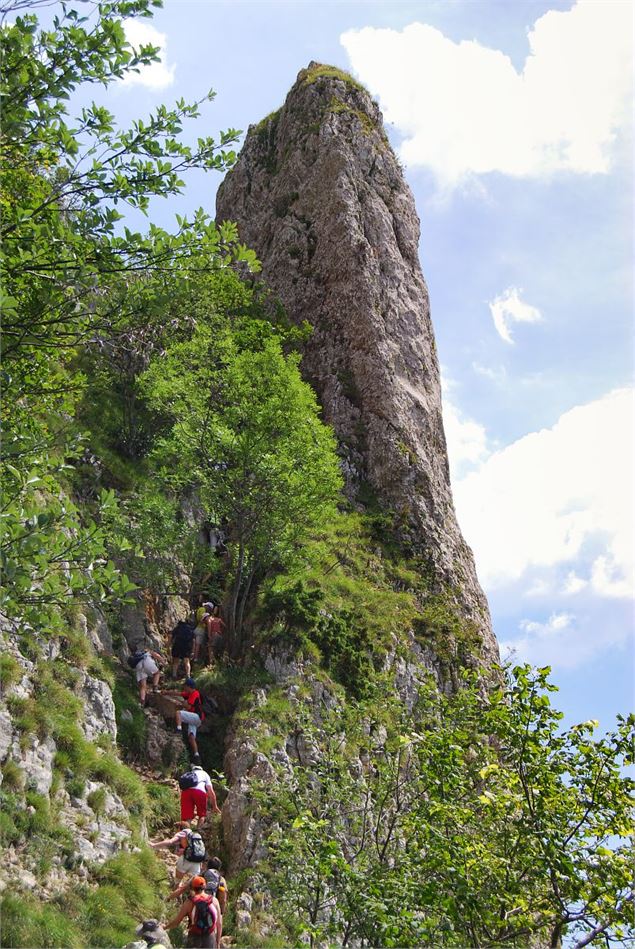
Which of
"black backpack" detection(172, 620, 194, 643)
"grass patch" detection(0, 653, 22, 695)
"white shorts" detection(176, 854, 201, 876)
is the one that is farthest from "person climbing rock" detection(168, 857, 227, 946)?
"black backpack" detection(172, 620, 194, 643)

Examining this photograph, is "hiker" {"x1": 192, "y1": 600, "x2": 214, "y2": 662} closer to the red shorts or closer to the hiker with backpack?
the red shorts

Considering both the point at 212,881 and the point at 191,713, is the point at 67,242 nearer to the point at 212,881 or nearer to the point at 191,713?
the point at 212,881

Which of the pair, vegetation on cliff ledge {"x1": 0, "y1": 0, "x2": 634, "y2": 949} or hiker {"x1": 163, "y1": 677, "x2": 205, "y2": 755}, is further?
hiker {"x1": 163, "y1": 677, "x2": 205, "y2": 755}

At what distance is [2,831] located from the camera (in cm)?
930

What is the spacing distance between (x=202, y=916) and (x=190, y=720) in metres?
5.74

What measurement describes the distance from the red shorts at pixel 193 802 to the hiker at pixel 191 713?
6.52 ft

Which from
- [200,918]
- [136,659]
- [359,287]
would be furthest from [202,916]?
[359,287]

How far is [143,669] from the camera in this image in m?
16.2

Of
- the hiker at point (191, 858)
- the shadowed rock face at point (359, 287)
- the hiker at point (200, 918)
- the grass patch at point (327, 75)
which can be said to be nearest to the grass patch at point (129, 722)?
the hiker at point (191, 858)

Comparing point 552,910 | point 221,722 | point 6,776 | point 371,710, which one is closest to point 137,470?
point 221,722

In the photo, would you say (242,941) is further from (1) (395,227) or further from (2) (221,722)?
(1) (395,227)

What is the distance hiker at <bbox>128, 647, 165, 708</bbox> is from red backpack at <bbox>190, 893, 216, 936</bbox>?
6.35 metres

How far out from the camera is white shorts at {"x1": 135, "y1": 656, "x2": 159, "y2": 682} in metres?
16.2

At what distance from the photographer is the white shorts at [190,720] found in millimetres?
15375
